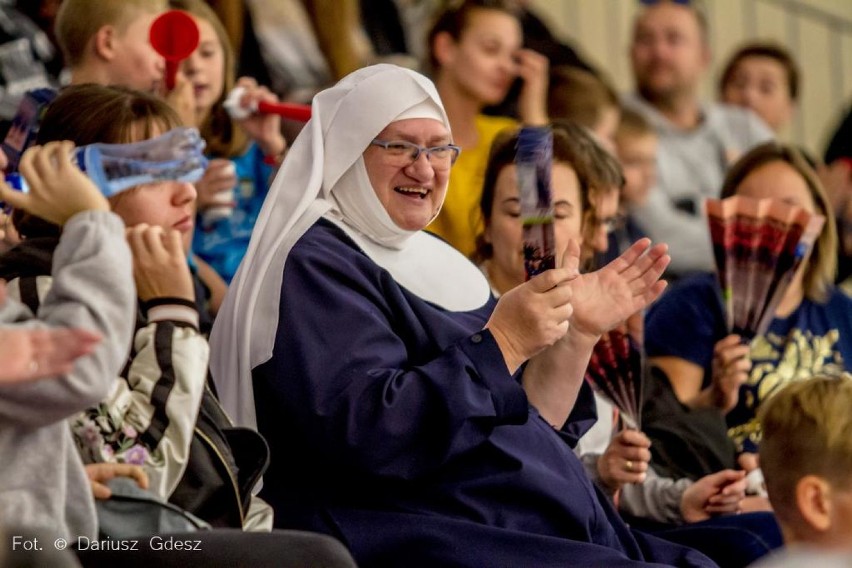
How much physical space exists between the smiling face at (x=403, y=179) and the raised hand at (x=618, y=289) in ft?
1.19

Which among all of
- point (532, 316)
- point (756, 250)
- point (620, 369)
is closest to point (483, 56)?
point (756, 250)

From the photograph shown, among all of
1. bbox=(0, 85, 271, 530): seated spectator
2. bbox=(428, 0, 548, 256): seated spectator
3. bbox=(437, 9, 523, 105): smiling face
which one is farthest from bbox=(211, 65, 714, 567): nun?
bbox=(437, 9, 523, 105): smiling face

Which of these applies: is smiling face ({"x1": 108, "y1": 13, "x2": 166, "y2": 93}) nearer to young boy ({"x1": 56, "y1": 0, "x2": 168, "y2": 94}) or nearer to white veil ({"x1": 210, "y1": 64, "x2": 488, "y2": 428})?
young boy ({"x1": 56, "y1": 0, "x2": 168, "y2": 94})

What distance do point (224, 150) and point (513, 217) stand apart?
0.95m

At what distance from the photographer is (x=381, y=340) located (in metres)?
3.03

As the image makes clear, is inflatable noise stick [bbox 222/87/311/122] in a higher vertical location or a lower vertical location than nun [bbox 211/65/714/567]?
higher

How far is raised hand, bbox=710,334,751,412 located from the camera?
4.05 m

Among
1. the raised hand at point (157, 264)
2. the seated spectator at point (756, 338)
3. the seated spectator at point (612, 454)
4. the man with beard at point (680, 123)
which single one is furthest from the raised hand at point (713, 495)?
the man with beard at point (680, 123)

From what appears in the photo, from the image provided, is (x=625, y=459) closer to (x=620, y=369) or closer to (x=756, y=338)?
(x=620, y=369)

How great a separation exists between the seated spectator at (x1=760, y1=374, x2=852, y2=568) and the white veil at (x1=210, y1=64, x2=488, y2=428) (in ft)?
2.84

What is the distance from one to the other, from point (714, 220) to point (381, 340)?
4.59 feet

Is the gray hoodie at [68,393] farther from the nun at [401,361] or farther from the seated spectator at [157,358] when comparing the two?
the nun at [401,361]

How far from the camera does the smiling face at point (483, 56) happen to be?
207 inches

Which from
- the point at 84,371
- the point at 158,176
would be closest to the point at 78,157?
the point at 158,176
